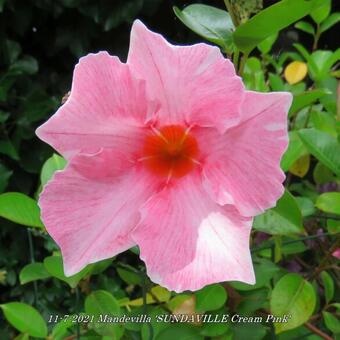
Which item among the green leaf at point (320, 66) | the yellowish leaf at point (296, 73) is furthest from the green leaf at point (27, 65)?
the green leaf at point (320, 66)

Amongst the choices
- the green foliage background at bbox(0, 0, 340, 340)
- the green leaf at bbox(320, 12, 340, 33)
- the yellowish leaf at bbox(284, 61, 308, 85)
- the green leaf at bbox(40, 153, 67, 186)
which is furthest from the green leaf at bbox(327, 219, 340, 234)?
the green leaf at bbox(320, 12, 340, 33)

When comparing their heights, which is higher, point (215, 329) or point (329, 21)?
point (215, 329)

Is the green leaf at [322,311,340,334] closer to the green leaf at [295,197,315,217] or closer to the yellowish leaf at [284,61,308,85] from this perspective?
the green leaf at [295,197,315,217]

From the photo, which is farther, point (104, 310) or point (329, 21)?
point (329, 21)

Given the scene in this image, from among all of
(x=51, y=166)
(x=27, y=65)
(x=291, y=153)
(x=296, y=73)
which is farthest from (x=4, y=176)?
(x=291, y=153)

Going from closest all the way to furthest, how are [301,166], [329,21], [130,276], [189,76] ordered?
[189,76] < [130,276] < [301,166] < [329,21]

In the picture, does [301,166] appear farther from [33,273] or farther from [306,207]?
[33,273]

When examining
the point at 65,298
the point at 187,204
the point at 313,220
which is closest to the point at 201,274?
the point at 187,204
